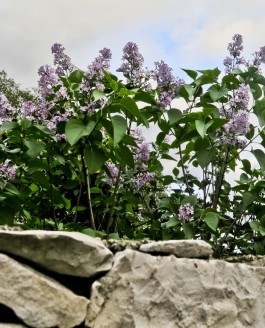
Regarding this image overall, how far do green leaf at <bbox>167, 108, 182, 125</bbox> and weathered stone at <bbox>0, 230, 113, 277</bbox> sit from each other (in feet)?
3.01

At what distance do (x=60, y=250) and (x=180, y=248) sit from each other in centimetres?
52

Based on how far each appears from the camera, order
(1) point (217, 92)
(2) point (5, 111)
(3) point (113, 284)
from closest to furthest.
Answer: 1. (3) point (113, 284)
2. (2) point (5, 111)
3. (1) point (217, 92)

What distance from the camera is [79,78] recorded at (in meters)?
2.95

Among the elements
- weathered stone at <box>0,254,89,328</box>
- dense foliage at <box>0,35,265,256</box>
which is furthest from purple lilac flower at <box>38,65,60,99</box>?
weathered stone at <box>0,254,89,328</box>

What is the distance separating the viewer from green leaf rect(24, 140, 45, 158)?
260 centimetres

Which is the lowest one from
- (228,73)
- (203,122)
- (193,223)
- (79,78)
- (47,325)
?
(47,325)

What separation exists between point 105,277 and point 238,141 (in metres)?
1.12

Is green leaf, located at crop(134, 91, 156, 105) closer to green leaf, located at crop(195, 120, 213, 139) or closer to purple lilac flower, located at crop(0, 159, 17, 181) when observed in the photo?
green leaf, located at crop(195, 120, 213, 139)

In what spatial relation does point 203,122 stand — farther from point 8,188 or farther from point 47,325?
point 47,325

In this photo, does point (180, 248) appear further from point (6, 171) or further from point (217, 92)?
point (217, 92)

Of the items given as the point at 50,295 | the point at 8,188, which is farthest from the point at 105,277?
the point at 8,188

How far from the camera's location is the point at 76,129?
2.50 meters

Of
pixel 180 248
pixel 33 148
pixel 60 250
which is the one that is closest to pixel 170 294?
pixel 180 248

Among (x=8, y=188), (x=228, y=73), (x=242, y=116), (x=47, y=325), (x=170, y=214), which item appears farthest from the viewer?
(x=228, y=73)
